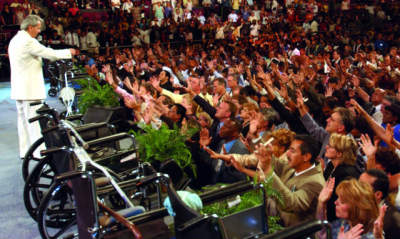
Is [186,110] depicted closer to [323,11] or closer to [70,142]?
[70,142]

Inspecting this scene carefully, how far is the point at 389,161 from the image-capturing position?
2865 mm

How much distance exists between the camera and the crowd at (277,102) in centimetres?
259

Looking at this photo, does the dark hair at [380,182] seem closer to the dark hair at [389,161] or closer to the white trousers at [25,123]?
the dark hair at [389,161]

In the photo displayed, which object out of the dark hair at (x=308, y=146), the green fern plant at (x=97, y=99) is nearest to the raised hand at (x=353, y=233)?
the dark hair at (x=308, y=146)

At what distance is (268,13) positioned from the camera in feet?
54.1

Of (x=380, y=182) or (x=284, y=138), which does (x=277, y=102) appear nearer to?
(x=284, y=138)

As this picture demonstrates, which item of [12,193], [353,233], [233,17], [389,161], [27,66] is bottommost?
[12,193]

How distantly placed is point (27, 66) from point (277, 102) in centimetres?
268

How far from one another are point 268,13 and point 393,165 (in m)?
14.4

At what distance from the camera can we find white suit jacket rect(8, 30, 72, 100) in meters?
4.28

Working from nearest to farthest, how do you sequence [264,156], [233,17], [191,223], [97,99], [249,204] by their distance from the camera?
1. [191,223]
2. [249,204]
3. [264,156]
4. [97,99]
5. [233,17]

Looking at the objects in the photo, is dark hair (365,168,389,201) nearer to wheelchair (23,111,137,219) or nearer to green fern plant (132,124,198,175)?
green fern plant (132,124,198,175)

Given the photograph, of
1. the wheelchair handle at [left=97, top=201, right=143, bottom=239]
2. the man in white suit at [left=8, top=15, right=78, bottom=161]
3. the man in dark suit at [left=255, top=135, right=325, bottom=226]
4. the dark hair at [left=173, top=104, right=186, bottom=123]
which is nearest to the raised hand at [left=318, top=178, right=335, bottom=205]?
the man in dark suit at [left=255, top=135, right=325, bottom=226]

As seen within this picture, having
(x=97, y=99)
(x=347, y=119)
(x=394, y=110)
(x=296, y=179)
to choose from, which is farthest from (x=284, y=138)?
(x=97, y=99)
